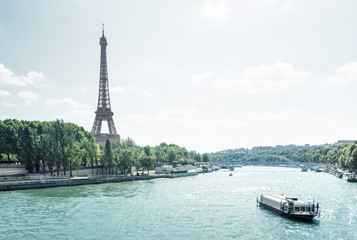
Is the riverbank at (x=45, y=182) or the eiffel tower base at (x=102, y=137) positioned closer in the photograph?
the riverbank at (x=45, y=182)

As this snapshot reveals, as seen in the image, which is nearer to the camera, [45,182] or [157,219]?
[157,219]

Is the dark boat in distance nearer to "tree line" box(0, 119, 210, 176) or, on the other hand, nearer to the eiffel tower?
"tree line" box(0, 119, 210, 176)

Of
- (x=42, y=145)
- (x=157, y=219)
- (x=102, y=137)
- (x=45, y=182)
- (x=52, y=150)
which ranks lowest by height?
(x=157, y=219)

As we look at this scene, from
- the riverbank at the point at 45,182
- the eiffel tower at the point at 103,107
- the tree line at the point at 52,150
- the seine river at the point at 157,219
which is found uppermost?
the eiffel tower at the point at 103,107

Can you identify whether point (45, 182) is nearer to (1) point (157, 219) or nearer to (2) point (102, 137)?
(1) point (157, 219)

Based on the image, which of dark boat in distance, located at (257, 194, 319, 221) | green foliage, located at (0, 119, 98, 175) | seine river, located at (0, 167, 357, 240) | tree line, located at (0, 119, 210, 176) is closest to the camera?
seine river, located at (0, 167, 357, 240)

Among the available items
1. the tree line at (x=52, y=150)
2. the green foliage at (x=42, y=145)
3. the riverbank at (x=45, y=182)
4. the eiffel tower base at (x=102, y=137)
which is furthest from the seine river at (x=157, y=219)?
the eiffel tower base at (x=102, y=137)

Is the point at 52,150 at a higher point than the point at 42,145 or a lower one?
lower

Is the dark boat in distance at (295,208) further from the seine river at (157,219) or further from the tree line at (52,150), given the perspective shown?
the tree line at (52,150)

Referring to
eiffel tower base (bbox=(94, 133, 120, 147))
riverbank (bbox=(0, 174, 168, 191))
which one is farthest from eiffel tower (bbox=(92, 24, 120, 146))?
riverbank (bbox=(0, 174, 168, 191))

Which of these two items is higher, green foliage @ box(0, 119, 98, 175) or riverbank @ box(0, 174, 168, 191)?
green foliage @ box(0, 119, 98, 175)

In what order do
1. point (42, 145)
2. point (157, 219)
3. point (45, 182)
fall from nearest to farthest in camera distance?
point (157, 219) → point (45, 182) → point (42, 145)

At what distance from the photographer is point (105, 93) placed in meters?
103

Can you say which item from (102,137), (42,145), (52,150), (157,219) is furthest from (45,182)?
(102,137)
